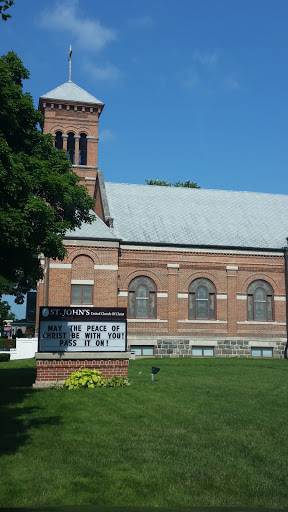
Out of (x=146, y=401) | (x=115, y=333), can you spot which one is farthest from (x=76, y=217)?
(x=146, y=401)

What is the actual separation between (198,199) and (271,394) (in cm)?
2574

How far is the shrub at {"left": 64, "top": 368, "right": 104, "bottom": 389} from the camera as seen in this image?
17062 mm

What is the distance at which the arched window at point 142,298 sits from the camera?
33625 mm

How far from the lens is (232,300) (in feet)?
114

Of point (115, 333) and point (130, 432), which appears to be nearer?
point (130, 432)

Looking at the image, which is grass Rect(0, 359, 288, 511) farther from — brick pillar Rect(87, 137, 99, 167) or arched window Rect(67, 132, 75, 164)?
arched window Rect(67, 132, 75, 164)

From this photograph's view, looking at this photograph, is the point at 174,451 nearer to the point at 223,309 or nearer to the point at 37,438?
the point at 37,438

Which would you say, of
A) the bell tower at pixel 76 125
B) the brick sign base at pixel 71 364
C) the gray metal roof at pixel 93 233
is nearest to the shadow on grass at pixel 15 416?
the brick sign base at pixel 71 364

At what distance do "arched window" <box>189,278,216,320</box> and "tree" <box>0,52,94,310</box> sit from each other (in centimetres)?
1551

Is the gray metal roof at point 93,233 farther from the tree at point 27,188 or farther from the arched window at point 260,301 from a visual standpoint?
the tree at point 27,188

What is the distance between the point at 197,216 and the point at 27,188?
23.1m

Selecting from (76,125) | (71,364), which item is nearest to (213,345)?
(71,364)

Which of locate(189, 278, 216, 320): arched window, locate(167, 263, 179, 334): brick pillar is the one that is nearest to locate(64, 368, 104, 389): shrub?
locate(167, 263, 179, 334): brick pillar

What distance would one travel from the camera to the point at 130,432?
34.9 ft
